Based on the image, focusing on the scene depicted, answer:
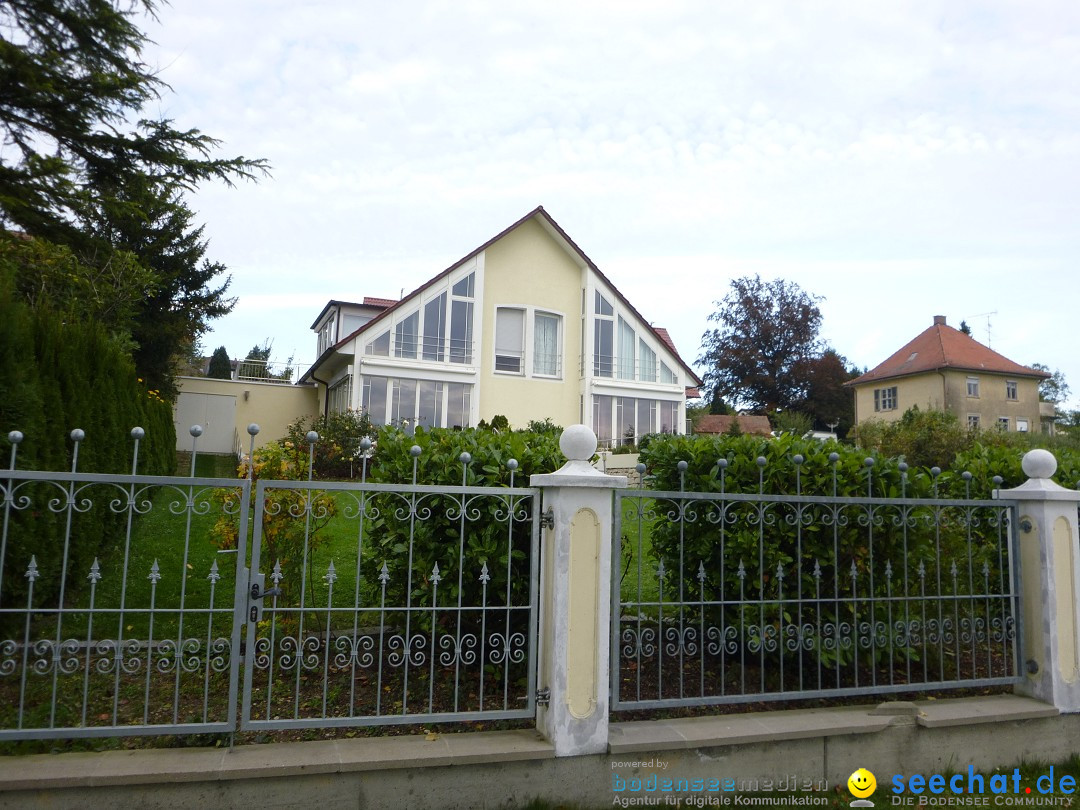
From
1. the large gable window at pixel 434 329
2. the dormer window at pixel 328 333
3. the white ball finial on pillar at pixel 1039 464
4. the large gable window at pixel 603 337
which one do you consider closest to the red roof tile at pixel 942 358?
the large gable window at pixel 603 337

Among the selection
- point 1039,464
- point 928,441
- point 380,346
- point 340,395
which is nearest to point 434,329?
point 380,346

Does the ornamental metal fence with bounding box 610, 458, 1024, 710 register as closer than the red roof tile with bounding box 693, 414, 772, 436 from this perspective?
Yes

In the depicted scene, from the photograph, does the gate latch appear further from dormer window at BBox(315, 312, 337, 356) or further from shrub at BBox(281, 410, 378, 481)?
dormer window at BBox(315, 312, 337, 356)

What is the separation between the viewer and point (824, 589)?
14.4ft

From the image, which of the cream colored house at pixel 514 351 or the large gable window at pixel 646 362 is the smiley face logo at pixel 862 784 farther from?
the large gable window at pixel 646 362

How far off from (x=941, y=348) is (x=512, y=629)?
4248 centimetres

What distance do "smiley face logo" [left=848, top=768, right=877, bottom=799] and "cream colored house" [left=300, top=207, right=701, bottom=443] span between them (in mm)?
18213

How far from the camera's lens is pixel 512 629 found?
4.12 meters

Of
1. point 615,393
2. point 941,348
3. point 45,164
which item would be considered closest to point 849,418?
point 941,348

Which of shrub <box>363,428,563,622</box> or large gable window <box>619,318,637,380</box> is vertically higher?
large gable window <box>619,318,637,380</box>

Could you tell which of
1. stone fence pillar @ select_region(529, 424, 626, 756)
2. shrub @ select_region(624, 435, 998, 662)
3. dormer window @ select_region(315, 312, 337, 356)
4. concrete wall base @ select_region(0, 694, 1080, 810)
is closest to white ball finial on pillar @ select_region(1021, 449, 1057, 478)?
shrub @ select_region(624, 435, 998, 662)

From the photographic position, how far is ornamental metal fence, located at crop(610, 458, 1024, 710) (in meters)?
4.02

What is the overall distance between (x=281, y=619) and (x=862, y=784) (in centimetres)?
374

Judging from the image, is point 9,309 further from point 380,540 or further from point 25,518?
point 380,540
